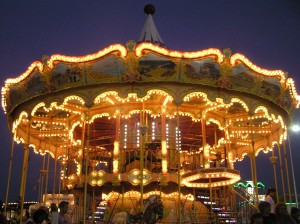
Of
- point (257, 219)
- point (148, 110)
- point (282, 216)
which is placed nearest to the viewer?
point (257, 219)

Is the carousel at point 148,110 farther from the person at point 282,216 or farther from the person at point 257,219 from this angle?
the person at point 257,219

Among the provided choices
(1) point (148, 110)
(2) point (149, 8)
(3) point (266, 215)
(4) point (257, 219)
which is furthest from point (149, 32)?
(4) point (257, 219)

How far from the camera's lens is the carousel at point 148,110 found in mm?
13156

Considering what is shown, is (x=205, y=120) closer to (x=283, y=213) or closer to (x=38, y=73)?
(x=38, y=73)

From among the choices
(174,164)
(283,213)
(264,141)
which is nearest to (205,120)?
(174,164)

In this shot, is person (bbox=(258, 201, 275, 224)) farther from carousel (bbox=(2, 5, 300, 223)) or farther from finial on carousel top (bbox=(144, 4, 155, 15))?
finial on carousel top (bbox=(144, 4, 155, 15))

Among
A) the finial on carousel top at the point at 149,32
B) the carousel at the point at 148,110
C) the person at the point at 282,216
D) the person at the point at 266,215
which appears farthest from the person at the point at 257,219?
the finial on carousel top at the point at 149,32

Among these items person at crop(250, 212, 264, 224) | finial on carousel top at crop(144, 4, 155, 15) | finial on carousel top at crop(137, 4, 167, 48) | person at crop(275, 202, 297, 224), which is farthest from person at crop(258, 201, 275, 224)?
finial on carousel top at crop(144, 4, 155, 15)

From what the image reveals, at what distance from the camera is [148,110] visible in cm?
1598

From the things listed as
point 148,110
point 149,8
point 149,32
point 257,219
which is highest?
point 149,8

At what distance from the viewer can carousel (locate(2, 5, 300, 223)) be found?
13.2 meters

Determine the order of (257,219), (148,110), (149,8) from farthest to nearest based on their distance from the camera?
(149,8)
(148,110)
(257,219)

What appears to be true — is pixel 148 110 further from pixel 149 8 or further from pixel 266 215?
pixel 266 215

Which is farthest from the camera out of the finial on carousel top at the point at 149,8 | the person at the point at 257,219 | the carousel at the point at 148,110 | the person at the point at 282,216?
the finial on carousel top at the point at 149,8
